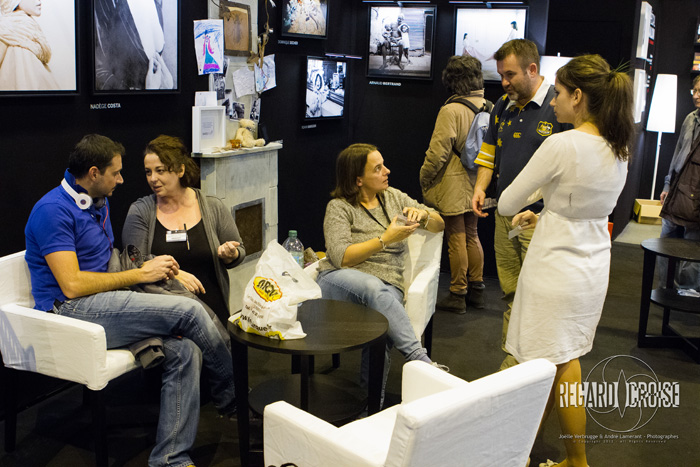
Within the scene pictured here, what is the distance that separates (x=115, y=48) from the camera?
3432 millimetres

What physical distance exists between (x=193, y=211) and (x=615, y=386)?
91.3 inches

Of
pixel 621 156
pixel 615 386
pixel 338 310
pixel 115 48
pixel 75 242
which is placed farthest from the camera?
pixel 615 386

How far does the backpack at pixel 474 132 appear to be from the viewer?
4.64m

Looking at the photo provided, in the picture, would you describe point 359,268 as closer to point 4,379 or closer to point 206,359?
point 206,359

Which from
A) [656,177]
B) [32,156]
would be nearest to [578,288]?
[32,156]

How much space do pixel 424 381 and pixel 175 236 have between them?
1441 mm

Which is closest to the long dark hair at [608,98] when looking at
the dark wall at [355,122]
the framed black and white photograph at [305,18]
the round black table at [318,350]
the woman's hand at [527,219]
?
the woman's hand at [527,219]

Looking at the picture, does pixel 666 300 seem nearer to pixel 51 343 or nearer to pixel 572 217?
pixel 572 217

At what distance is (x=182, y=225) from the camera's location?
3.19m

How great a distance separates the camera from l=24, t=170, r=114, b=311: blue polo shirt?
2.67 m

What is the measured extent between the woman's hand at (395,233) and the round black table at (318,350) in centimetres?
37

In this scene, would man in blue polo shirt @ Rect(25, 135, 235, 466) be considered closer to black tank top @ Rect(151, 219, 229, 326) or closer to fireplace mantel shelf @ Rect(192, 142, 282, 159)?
black tank top @ Rect(151, 219, 229, 326)

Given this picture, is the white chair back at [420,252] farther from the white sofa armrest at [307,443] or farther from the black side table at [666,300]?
the white sofa armrest at [307,443]

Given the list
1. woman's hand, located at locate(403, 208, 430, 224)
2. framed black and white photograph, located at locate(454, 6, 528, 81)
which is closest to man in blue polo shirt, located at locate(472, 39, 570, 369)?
woman's hand, located at locate(403, 208, 430, 224)
